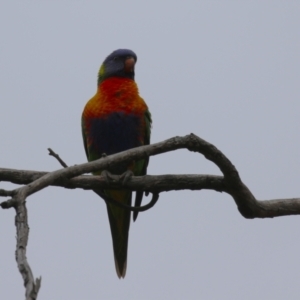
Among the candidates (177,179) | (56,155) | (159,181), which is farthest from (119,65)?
(56,155)

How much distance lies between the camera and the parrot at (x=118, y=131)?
696 cm

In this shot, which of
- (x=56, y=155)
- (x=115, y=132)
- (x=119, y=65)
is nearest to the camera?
(x=56, y=155)

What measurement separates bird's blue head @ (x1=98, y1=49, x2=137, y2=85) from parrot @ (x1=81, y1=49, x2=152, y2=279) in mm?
319

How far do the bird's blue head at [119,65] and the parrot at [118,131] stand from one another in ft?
1.05

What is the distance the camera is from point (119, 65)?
771 centimetres

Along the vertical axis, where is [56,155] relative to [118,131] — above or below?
below

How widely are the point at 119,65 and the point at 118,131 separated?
1.12 m

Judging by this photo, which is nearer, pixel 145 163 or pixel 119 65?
pixel 145 163

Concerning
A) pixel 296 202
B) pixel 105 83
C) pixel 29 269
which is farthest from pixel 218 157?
pixel 105 83

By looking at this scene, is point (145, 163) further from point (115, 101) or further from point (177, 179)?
point (177, 179)

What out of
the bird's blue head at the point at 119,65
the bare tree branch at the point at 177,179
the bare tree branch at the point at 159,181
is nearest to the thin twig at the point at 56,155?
the bare tree branch at the point at 159,181

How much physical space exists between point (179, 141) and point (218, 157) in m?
0.32

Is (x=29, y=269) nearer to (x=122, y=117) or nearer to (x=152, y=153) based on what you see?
(x=152, y=153)

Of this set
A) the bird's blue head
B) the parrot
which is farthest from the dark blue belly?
the bird's blue head
